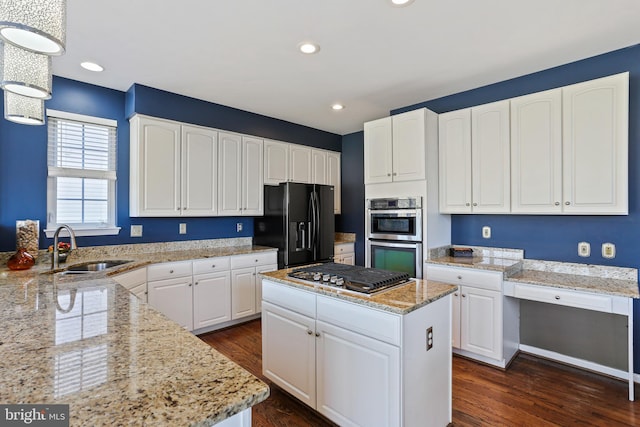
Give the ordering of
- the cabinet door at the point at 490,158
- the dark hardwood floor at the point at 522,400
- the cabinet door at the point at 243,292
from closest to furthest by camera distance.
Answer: the dark hardwood floor at the point at 522,400 → the cabinet door at the point at 490,158 → the cabinet door at the point at 243,292

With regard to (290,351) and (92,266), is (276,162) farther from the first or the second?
(290,351)

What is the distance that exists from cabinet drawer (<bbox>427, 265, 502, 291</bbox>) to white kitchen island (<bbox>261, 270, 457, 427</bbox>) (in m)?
1.08

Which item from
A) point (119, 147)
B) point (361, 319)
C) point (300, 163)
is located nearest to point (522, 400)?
point (361, 319)

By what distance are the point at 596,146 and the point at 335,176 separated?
3402mm

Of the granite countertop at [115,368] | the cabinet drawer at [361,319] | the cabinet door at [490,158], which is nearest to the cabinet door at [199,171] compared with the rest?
the granite countertop at [115,368]

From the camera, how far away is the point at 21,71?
1283 mm

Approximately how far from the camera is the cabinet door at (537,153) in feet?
8.98

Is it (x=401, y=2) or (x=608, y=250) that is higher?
(x=401, y=2)

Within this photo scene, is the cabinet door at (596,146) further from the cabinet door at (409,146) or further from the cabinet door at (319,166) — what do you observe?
the cabinet door at (319,166)

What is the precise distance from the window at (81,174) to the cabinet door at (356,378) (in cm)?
268

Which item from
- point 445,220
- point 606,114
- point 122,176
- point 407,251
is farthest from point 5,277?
point 606,114

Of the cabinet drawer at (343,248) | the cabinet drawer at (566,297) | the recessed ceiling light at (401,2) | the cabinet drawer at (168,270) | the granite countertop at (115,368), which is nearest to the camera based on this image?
the granite countertop at (115,368)

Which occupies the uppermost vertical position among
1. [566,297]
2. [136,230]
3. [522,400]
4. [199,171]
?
[199,171]

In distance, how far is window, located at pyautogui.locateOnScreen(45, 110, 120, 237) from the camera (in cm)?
307
